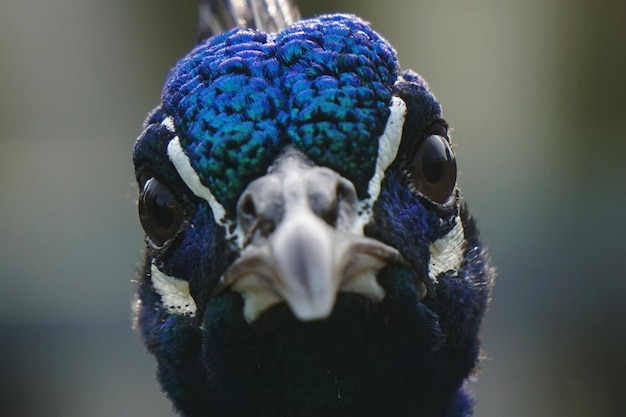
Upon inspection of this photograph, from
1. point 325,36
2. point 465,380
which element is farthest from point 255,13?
point 465,380

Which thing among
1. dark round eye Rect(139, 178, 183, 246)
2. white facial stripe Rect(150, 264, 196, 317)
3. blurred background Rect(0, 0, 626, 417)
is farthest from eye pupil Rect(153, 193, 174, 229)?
blurred background Rect(0, 0, 626, 417)

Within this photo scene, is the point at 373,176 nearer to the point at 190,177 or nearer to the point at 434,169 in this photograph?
the point at 434,169

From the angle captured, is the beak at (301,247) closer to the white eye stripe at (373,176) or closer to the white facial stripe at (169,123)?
the white eye stripe at (373,176)

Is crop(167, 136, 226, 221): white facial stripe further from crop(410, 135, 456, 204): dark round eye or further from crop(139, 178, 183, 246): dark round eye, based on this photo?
crop(410, 135, 456, 204): dark round eye

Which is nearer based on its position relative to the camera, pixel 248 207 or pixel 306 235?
pixel 306 235

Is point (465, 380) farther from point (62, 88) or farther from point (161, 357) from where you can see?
point (62, 88)

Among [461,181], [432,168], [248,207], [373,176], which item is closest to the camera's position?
[248,207]

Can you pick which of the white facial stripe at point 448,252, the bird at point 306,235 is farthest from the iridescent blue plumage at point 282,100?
the white facial stripe at point 448,252

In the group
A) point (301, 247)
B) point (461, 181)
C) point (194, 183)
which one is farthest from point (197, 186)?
point (461, 181)
